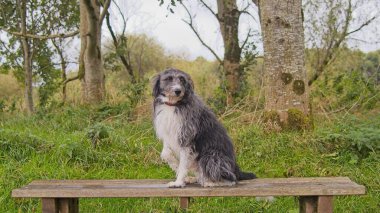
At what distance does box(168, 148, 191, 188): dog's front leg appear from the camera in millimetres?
3494

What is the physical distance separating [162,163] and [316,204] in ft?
7.74

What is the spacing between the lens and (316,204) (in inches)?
143

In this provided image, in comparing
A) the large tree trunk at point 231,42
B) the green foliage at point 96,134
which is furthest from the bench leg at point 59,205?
the large tree trunk at point 231,42

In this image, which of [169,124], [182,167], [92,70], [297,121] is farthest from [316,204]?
[92,70]

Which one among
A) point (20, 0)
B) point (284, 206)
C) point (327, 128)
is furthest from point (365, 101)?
point (20, 0)

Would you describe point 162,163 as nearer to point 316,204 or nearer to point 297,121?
point 297,121

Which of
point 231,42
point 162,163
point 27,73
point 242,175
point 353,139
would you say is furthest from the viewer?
point 27,73

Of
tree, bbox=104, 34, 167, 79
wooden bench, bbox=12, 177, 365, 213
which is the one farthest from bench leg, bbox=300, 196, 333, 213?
tree, bbox=104, 34, 167, 79

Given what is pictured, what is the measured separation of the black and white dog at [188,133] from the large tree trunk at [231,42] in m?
5.87

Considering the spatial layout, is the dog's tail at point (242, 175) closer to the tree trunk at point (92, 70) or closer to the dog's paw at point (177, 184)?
the dog's paw at point (177, 184)

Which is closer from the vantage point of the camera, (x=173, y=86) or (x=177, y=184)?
(x=173, y=86)

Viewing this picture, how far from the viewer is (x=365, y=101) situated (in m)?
7.62

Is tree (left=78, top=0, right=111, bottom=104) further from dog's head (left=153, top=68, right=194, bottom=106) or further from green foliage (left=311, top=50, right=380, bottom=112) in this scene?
dog's head (left=153, top=68, right=194, bottom=106)

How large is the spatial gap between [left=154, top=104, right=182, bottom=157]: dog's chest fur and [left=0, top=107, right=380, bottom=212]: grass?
1285 mm
